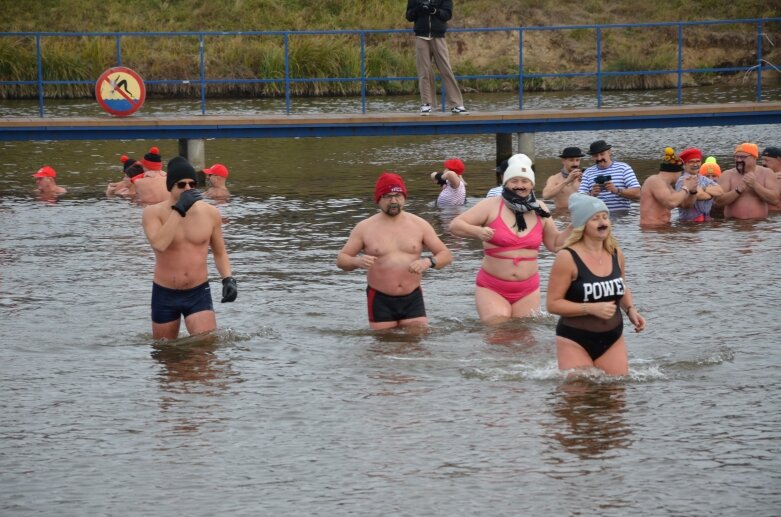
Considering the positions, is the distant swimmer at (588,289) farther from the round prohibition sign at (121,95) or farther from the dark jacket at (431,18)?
the round prohibition sign at (121,95)

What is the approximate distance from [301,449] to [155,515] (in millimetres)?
1332

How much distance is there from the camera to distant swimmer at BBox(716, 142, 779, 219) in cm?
1698

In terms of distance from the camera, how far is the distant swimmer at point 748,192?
1698cm

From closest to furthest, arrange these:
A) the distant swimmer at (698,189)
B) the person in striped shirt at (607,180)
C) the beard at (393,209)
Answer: the beard at (393,209)
the distant swimmer at (698,189)
the person in striped shirt at (607,180)

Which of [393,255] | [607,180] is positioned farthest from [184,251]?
[607,180]

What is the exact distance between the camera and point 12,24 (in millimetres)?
40312

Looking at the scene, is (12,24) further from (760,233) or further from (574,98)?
(760,233)

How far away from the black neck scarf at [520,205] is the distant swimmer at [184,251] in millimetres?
2308

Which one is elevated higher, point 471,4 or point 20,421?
point 471,4

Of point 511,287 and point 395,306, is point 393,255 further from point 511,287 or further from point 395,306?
point 511,287

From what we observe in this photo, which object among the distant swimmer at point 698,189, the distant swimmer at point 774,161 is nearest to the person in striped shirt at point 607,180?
the distant swimmer at point 698,189

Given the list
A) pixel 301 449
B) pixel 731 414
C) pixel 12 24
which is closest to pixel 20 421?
pixel 301 449

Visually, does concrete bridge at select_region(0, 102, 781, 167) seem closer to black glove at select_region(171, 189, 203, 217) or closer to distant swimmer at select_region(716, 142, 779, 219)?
distant swimmer at select_region(716, 142, 779, 219)

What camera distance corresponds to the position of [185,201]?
1012 centimetres
